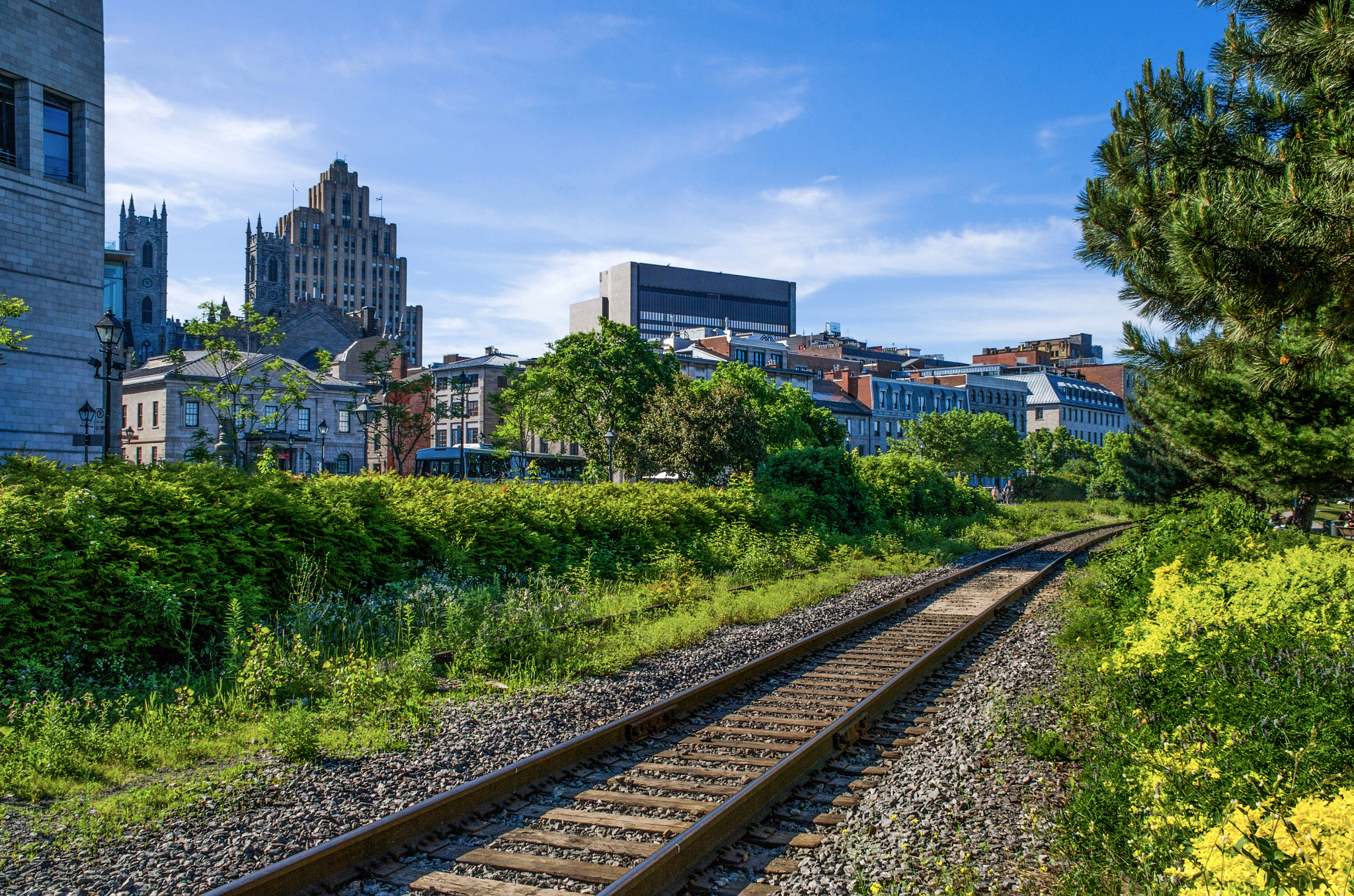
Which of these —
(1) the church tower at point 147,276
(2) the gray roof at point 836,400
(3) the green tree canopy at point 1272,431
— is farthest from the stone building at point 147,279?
(3) the green tree canopy at point 1272,431

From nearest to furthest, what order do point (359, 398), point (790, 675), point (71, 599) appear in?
point (71, 599)
point (790, 675)
point (359, 398)

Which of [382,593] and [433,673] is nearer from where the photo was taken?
[433,673]

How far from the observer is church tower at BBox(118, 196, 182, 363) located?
13138cm

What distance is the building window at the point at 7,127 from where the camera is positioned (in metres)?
27.5

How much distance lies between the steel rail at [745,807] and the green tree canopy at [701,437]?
21.5m

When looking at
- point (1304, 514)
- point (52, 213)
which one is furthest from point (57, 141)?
point (1304, 514)

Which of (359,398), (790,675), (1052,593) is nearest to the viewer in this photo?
(790,675)

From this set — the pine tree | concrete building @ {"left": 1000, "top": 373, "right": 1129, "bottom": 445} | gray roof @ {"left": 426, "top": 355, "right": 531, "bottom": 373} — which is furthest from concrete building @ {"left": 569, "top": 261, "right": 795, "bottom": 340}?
the pine tree

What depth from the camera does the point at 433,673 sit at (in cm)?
982

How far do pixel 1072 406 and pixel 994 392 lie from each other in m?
17.2

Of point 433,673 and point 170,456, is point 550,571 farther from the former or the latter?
point 170,456

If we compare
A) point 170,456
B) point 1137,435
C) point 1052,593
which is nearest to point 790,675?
point 1052,593

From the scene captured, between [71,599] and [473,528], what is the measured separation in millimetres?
7289

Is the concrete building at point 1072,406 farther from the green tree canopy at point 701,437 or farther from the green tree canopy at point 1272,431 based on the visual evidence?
the green tree canopy at point 1272,431
